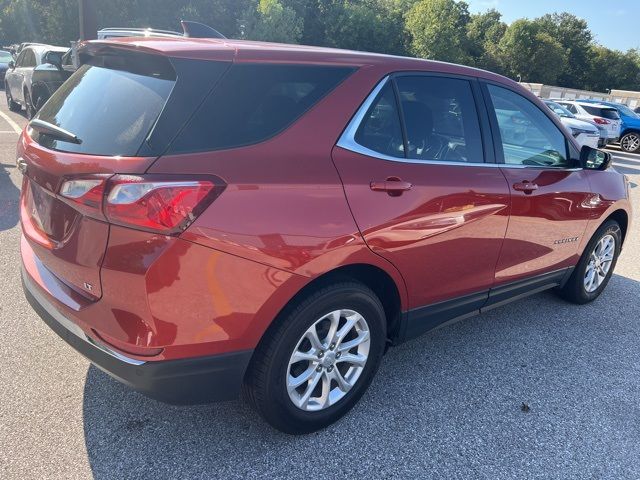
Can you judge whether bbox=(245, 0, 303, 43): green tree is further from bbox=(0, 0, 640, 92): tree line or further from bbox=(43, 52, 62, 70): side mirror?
bbox=(43, 52, 62, 70): side mirror

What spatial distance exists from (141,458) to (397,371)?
5.19ft

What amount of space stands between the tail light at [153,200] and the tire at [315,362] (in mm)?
664

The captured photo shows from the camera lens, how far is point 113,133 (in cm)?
205

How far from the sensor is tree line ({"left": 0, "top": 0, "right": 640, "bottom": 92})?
3669 centimetres

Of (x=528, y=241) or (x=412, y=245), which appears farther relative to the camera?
(x=528, y=241)

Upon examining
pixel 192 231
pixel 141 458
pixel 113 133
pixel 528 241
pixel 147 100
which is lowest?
pixel 141 458

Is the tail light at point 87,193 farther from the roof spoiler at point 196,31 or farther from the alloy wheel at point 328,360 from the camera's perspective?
the roof spoiler at point 196,31

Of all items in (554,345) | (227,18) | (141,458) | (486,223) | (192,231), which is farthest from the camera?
(227,18)

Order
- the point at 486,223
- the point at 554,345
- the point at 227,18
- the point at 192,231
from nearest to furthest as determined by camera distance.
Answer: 1. the point at 192,231
2. the point at 486,223
3. the point at 554,345
4. the point at 227,18

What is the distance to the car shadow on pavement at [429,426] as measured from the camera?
7.70 ft

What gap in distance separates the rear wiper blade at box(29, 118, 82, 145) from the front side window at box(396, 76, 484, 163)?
1.59m

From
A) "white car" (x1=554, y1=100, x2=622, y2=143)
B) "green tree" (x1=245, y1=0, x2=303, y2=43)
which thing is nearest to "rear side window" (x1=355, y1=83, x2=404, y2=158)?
"white car" (x1=554, y1=100, x2=622, y2=143)

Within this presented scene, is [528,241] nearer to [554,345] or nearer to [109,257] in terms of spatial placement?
[554,345]

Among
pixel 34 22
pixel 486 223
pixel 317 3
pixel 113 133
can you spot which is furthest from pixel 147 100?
pixel 317 3
